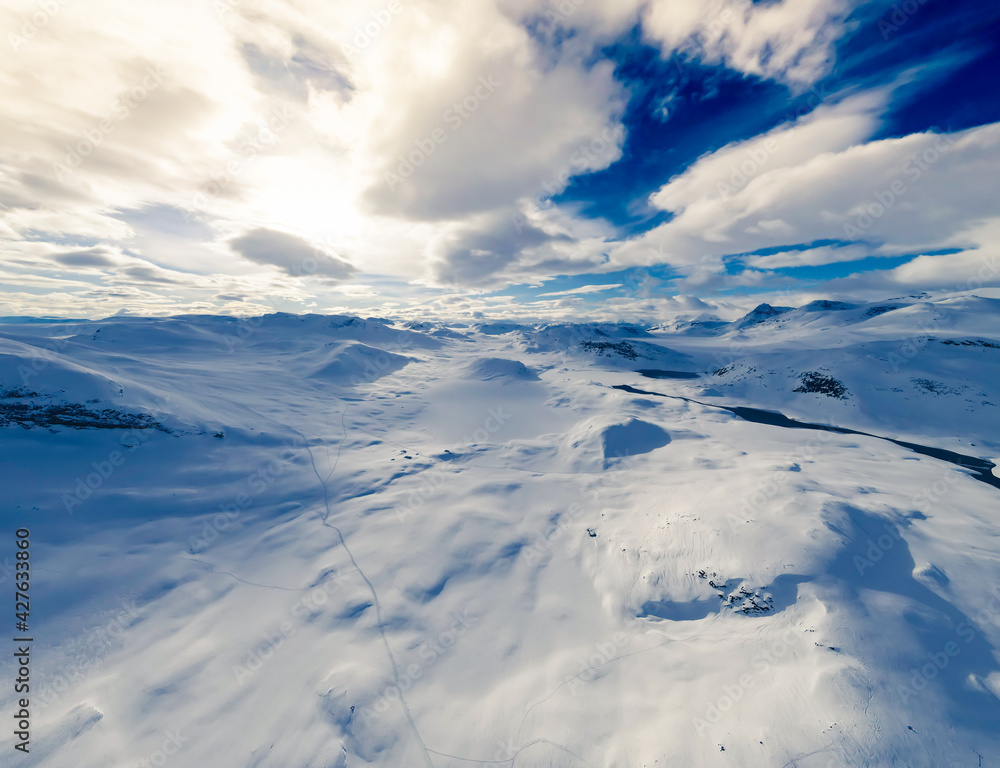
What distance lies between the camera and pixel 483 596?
11.9 meters

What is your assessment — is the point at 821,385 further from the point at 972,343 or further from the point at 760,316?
the point at 760,316

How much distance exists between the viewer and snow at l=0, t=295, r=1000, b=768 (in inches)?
278

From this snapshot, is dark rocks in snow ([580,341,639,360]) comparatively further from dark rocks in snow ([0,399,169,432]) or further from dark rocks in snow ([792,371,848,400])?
dark rocks in snow ([0,399,169,432])

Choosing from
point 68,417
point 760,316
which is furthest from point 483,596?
point 760,316

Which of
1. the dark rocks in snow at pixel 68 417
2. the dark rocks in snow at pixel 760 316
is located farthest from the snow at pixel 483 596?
the dark rocks in snow at pixel 760 316

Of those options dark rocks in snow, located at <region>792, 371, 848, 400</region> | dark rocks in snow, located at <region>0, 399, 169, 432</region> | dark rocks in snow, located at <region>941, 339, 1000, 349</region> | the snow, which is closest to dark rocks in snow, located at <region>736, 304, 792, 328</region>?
dark rocks in snow, located at <region>941, 339, 1000, 349</region>

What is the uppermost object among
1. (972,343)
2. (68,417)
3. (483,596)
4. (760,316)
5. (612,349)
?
(760,316)

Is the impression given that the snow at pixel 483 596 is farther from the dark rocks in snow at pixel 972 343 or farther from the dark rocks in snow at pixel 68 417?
the dark rocks in snow at pixel 972 343

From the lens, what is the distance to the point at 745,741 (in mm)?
6445

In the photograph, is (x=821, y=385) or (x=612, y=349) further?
(x=612, y=349)

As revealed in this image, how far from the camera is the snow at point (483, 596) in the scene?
23.2ft

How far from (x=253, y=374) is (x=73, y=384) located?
28259 mm

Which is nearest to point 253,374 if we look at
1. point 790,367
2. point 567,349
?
point 790,367

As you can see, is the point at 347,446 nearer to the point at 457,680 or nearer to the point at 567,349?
the point at 457,680
